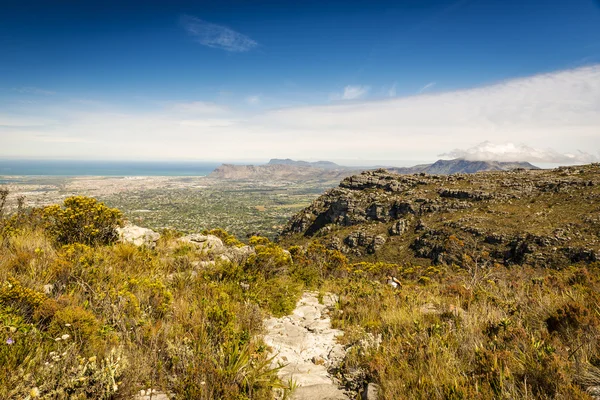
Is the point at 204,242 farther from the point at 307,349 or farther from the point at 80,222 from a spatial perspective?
the point at 307,349

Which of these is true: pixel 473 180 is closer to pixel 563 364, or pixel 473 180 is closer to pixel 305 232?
pixel 305 232

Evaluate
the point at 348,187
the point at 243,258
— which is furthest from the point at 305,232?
the point at 243,258

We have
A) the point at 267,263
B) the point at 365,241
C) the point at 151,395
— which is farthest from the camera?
the point at 365,241

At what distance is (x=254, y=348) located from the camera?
11.8ft

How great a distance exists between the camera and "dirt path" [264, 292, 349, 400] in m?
3.28

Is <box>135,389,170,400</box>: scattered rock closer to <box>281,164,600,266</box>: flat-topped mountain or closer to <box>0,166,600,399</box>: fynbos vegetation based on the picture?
<box>0,166,600,399</box>: fynbos vegetation

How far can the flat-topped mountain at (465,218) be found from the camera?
4247 cm

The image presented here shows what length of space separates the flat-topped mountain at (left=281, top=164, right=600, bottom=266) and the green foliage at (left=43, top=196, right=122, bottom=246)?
36361 mm

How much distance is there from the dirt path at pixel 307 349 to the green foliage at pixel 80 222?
5308 mm

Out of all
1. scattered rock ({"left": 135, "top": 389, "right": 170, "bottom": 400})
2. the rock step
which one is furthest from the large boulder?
the rock step

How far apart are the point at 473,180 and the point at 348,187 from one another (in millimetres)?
36391

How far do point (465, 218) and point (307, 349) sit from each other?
198 ft

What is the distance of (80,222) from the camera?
23.4 feet

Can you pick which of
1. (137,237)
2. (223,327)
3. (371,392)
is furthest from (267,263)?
(371,392)
